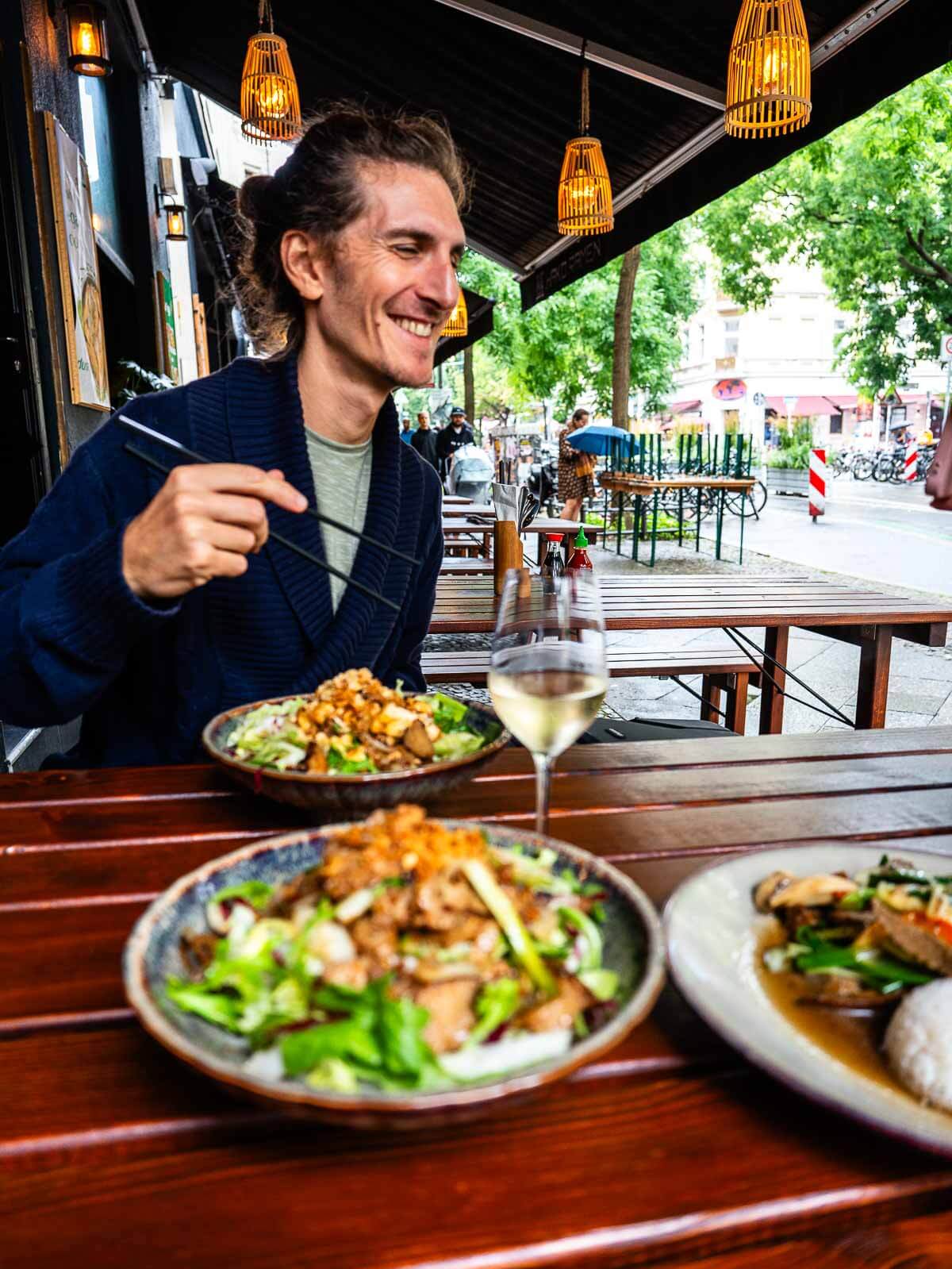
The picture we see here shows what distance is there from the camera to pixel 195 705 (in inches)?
69.6

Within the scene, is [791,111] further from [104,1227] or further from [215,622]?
[104,1227]

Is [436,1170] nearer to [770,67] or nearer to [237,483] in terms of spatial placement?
[237,483]

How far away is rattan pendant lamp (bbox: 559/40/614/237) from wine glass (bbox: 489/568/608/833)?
531cm

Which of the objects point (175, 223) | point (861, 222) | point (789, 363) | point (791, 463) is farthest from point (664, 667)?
point (789, 363)

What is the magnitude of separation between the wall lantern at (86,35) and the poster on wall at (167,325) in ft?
10.3

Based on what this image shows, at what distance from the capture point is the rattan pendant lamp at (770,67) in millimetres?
3811

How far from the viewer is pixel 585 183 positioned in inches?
221

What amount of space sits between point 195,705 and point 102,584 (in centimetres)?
49

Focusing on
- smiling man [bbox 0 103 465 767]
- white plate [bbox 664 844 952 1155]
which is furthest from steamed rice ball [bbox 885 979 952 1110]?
smiling man [bbox 0 103 465 767]

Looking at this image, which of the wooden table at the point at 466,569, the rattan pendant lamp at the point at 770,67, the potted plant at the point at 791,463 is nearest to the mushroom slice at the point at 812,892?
the wooden table at the point at 466,569

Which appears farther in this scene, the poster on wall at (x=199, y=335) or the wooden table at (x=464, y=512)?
the poster on wall at (x=199, y=335)

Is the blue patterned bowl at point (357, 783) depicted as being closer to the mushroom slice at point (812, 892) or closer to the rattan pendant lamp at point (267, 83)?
the mushroom slice at point (812, 892)

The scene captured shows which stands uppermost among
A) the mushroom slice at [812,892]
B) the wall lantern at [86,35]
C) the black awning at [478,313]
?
the wall lantern at [86,35]

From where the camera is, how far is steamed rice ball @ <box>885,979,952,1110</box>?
638 millimetres
